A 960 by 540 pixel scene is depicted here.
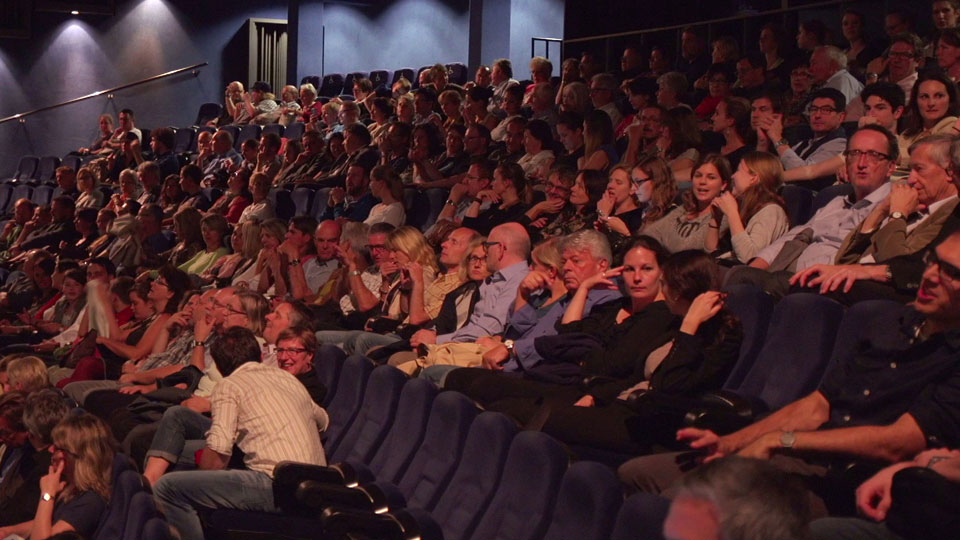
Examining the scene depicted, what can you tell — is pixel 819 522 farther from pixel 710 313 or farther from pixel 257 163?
pixel 257 163

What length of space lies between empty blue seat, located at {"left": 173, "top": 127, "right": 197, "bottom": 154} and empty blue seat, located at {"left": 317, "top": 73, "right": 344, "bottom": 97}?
4.56 feet

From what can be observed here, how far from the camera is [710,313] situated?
2895 mm

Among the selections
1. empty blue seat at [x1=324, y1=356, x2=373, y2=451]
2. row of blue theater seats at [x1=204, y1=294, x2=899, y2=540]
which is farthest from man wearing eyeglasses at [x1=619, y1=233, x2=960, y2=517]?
empty blue seat at [x1=324, y1=356, x2=373, y2=451]

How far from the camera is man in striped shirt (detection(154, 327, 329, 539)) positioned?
3555 mm

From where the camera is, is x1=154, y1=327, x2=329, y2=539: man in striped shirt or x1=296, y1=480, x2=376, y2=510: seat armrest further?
x1=154, y1=327, x2=329, y2=539: man in striped shirt

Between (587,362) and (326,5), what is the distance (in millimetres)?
9920

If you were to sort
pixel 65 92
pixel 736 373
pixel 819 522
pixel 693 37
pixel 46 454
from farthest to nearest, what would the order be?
pixel 65 92 < pixel 693 37 < pixel 46 454 < pixel 736 373 < pixel 819 522

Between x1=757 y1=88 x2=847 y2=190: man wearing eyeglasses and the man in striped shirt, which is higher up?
x1=757 y1=88 x2=847 y2=190: man wearing eyeglasses

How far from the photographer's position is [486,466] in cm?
295

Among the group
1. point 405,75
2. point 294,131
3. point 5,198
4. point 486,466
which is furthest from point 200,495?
point 5,198

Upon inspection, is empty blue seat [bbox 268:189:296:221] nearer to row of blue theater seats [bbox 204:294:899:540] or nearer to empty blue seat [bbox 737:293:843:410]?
row of blue theater seats [bbox 204:294:899:540]

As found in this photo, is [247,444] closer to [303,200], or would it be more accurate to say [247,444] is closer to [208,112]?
[303,200]

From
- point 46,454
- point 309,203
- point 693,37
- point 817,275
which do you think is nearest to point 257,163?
point 309,203

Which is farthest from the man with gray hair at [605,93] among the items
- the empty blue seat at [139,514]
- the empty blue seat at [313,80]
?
the empty blue seat at [313,80]
